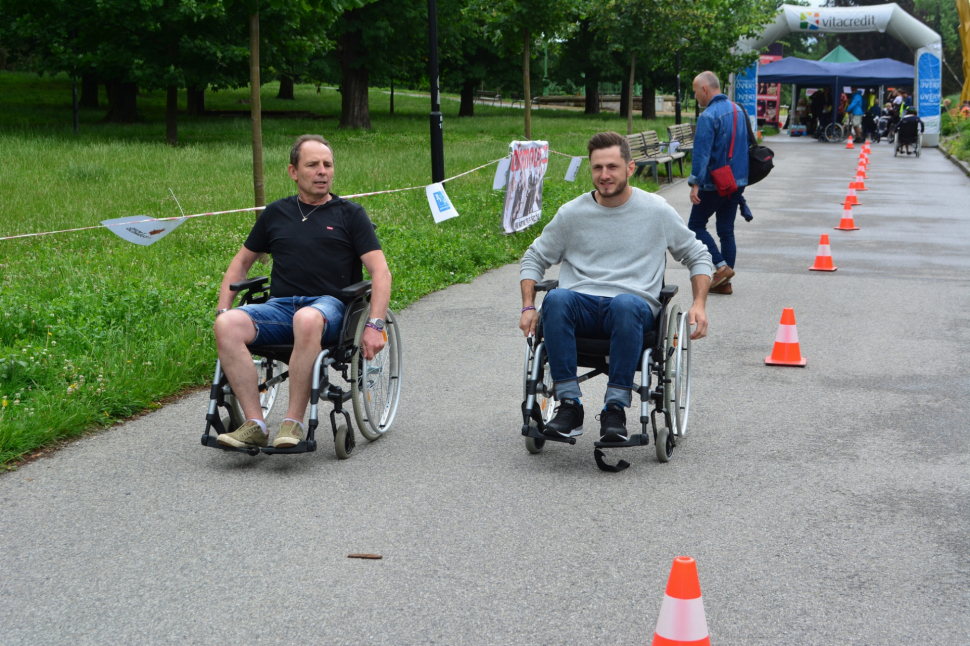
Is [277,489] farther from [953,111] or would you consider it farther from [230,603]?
[953,111]

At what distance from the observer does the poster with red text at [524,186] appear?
13.3 metres

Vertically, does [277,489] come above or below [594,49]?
below

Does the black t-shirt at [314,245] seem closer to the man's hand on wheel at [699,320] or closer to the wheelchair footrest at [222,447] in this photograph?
the wheelchair footrest at [222,447]

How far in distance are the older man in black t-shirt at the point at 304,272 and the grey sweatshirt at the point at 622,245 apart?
84 cm

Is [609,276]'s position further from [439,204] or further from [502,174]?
[502,174]

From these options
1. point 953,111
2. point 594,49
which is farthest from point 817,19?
point 594,49

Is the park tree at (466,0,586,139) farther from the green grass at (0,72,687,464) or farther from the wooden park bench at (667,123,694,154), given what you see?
the wooden park bench at (667,123,694,154)

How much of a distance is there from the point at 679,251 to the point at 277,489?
88.3 inches

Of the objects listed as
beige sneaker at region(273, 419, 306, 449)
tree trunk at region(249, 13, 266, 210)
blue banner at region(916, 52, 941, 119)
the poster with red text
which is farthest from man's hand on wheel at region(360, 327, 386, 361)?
blue banner at region(916, 52, 941, 119)

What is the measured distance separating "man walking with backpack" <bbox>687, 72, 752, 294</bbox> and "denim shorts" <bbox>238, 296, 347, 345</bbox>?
525 cm

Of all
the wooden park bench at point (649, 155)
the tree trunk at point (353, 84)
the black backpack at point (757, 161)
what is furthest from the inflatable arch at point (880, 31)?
the black backpack at point (757, 161)

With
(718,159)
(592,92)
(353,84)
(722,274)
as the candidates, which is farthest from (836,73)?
(722,274)

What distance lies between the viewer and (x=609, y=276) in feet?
17.4

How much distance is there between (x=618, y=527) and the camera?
427cm
